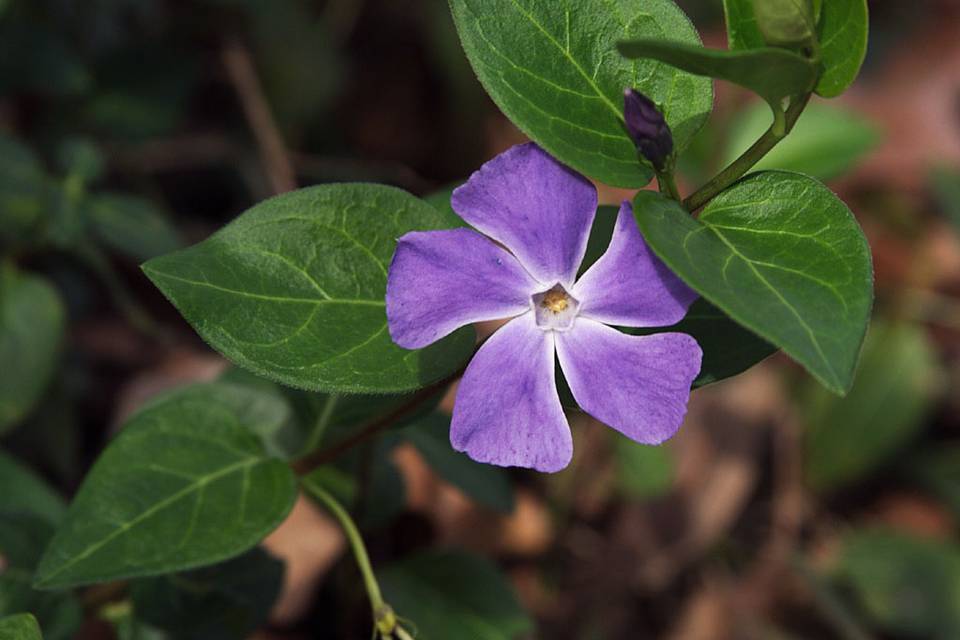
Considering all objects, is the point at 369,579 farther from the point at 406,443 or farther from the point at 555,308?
the point at 406,443

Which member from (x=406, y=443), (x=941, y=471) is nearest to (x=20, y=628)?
(x=406, y=443)

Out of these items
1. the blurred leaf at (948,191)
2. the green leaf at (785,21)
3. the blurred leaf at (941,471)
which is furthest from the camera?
the blurred leaf at (948,191)

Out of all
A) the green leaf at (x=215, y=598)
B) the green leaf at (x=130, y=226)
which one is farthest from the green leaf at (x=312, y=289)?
the green leaf at (x=130, y=226)

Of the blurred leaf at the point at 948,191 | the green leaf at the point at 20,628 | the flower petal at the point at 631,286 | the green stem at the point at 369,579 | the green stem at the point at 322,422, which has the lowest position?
the blurred leaf at the point at 948,191

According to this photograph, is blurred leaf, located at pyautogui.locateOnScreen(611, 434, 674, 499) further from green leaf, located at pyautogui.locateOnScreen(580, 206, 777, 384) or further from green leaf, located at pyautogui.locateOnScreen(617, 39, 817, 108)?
green leaf, located at pyautogui.locateOnScreen(617, 39, 817, 108)

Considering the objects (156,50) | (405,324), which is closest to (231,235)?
(405,324)

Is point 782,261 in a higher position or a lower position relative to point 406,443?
higher

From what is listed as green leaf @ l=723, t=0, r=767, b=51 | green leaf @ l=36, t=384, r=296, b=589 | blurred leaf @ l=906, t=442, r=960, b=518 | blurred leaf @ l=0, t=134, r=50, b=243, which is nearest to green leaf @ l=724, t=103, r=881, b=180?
blurred leaf @ l=906, t=442, r=960, b=518

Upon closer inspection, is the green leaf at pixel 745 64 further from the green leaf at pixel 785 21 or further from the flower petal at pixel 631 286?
the flower petal at pixel 631 286
